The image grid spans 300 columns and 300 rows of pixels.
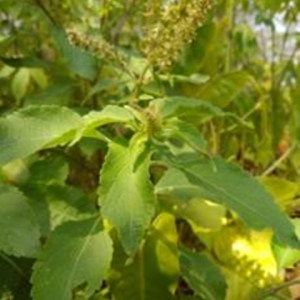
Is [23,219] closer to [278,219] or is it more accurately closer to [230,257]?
[278,219]

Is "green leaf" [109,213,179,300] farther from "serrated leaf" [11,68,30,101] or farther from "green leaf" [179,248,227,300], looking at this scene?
"serrated leaf" [11,68,30,101]

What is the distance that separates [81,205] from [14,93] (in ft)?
1.74

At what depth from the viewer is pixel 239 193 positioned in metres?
0.78

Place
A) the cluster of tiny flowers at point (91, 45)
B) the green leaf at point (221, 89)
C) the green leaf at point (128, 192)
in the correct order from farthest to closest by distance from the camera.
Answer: the green leaf at point (221, 89) < the cluster of tiny flowers at point (91, 45) < the green leaf at point (128, 192)

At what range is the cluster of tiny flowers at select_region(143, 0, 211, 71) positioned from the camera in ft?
2.68

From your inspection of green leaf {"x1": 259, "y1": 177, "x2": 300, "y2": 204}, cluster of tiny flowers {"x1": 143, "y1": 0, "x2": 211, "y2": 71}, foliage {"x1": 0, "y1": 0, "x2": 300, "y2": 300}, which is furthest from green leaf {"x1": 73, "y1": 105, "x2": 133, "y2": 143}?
green leaf {"x1": 259, "y1": 177, "x2": 300, "y2": 204}

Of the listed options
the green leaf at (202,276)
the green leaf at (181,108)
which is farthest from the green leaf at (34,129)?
the green leaf at (202,276)

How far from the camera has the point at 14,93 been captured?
1.48m

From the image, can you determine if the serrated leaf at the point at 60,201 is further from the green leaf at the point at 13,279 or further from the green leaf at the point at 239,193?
the green leaf at the point at 239,193

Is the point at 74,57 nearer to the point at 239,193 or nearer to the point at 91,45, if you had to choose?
the point at 91,45

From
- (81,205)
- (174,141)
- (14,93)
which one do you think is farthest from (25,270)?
(14,93)

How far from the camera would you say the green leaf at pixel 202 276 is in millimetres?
990

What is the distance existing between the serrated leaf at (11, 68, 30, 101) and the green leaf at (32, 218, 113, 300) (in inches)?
25.0

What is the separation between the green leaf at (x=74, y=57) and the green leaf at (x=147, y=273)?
35 centimetres
